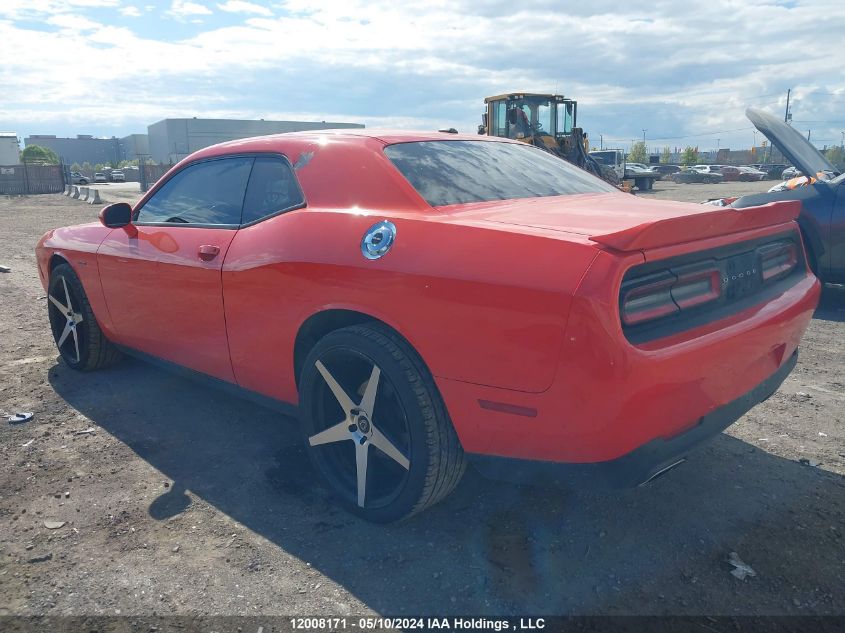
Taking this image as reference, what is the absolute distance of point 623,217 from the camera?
242cm

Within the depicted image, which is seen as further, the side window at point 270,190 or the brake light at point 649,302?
the side window at point 270,190

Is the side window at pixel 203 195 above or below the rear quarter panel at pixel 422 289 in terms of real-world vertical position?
above

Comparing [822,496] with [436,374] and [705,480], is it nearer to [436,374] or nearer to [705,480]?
[705,480]

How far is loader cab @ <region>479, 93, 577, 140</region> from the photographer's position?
19.0 metres

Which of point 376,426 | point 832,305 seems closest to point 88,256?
point 376,426

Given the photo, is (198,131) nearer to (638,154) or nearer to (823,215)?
(638,154)

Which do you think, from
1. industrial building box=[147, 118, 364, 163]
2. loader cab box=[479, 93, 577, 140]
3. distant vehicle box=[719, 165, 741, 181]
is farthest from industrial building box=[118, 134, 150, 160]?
loader cab box=[479, 93, 577, 140]

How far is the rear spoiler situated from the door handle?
1.89 m

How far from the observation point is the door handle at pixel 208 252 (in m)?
3.21

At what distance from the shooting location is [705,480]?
119 inches

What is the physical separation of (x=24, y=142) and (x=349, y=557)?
149613 mm

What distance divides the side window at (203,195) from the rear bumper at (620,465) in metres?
1.83

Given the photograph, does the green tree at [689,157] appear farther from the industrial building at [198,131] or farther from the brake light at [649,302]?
the brake light at [649,302]

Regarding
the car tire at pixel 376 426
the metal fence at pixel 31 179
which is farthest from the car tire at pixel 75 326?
the metal fence at pixel 31 179
